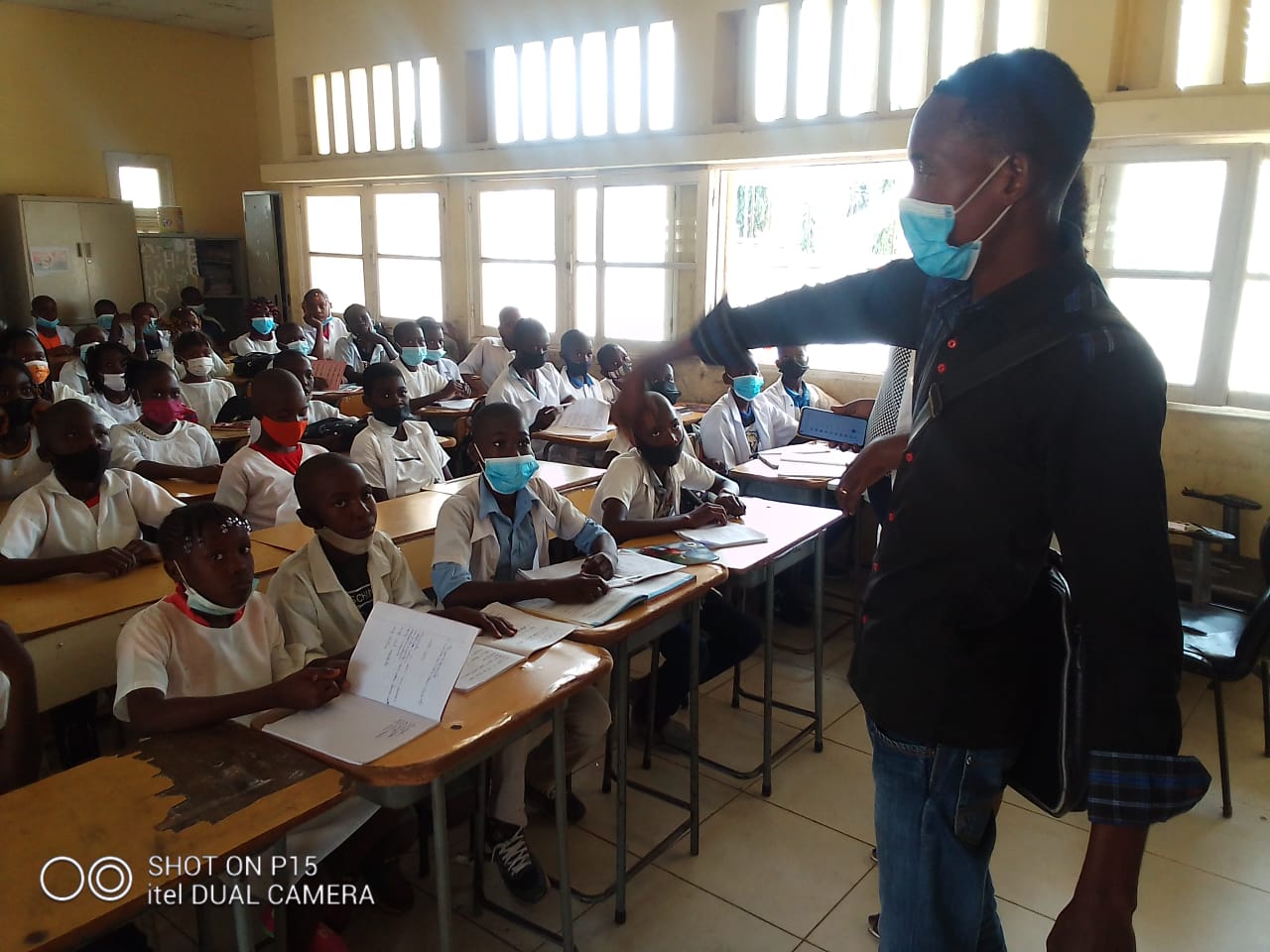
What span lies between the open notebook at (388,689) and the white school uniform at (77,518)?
127cm

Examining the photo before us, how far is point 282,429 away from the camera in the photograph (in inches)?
125

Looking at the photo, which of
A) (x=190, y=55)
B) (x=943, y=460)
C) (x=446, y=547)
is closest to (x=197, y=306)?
(x=190, y=55)

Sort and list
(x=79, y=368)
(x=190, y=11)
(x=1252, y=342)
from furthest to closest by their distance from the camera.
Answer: (x=190, y=11)
(x=79, y=368)
(x=1252, y=342)

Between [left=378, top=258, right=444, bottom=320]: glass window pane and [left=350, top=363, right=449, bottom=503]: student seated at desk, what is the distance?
392 centimetres

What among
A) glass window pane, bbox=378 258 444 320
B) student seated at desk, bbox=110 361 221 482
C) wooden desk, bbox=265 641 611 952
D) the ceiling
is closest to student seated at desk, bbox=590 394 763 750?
wooden desk, bbox=265 641 611 952

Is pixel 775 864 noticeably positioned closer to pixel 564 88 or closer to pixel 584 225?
pixel 584 225

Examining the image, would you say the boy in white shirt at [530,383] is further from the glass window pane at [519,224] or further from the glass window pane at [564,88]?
the glass window pane at [564,88]

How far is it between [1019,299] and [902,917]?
69 cm

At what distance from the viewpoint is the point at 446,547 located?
2.27m

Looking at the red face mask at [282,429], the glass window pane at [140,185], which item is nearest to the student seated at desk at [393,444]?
the red face mask at [282,429]

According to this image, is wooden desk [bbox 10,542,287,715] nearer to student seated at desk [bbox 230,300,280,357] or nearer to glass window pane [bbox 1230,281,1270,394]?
glass window pane [bbox 1230,281,1270,394]

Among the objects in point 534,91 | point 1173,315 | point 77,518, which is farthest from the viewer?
point 534,91

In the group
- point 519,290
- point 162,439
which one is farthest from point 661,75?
point 162,439

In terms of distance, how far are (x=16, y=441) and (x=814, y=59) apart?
4398mm
